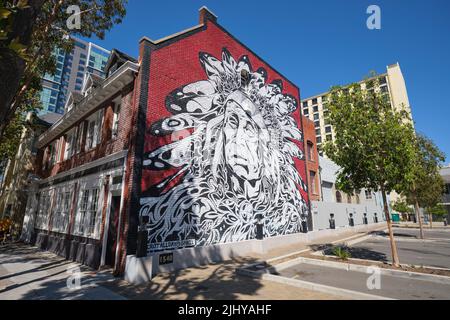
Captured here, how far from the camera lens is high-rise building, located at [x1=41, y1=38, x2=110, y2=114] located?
10075cm

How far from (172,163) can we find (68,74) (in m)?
130

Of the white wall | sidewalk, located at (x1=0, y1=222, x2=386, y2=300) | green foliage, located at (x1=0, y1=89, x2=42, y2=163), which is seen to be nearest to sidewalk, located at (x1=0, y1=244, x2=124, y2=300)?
sidewalk, located at (x1=0, y1=222, x2=386, y2=300)

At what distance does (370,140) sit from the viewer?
32.9ft

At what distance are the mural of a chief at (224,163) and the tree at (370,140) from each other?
201 inches

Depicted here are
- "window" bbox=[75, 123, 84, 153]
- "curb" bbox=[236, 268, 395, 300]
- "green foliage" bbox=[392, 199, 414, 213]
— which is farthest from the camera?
"green foliage" bbox=[392, 199, 414, 213]

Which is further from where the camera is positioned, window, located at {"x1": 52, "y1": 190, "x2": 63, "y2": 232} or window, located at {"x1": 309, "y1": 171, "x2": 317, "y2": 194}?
window, located at {"x1": 309, "y1": 171, "x2": 317, "y2": 194}

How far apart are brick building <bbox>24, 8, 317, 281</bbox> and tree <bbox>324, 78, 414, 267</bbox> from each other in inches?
211

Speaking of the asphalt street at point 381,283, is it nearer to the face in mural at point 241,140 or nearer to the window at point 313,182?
the face in mural at point 241,140

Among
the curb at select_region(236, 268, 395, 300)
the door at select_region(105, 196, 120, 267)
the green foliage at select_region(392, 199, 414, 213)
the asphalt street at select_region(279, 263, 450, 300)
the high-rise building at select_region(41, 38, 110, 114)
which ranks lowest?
the asphalt street at select_region(279, 263, 450, 300)

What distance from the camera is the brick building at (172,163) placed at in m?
9.84

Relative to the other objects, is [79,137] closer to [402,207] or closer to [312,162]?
[312,162]

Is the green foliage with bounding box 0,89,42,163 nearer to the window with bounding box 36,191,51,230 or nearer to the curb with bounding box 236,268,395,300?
the window with bounding box 36,191,51,230

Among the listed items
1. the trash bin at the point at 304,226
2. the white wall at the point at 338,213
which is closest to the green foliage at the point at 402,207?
the white wall at the point at 338,213

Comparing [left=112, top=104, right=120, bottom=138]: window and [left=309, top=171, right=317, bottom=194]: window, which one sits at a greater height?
[left=112, top=104, right=120, bottom=138]: window
